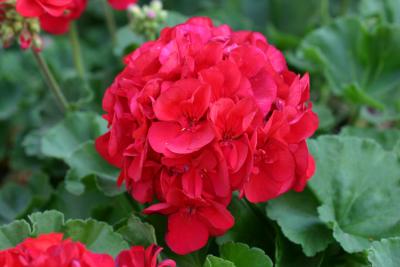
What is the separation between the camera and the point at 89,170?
1784 mm

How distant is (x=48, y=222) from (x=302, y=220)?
1.98 feet

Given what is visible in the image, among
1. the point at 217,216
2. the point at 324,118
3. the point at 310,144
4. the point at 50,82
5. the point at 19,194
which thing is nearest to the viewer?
the point at 217,216

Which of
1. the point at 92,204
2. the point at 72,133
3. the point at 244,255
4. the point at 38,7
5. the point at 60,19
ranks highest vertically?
the point at 38,7

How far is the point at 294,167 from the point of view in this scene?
1371mm

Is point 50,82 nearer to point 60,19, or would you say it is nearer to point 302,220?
point 60,19

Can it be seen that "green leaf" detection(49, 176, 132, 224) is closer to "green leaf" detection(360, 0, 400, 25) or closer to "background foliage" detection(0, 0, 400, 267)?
"background foliage" detection(0, 0, 400, 267)

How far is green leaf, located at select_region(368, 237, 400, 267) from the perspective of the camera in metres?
1.38

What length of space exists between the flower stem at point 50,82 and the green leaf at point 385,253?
3.44 ft

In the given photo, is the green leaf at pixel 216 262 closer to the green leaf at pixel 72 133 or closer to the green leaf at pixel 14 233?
the green leaf at pixel 14 233

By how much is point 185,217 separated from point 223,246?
0.13 metres

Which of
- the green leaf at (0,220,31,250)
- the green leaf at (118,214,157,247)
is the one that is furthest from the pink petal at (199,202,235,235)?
the green leaf at (0,220,31,250)

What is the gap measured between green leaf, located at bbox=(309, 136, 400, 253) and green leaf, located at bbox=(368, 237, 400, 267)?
120 mm

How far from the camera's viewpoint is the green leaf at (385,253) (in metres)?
1.38

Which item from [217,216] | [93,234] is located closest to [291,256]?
[217,216]
